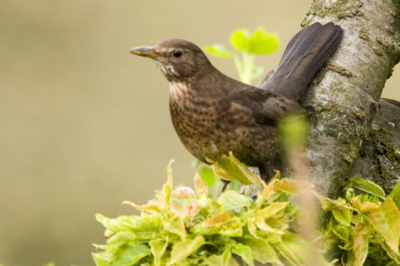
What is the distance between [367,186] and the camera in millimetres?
1815

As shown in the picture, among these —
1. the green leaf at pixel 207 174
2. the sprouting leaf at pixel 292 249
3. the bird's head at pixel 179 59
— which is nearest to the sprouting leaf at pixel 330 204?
the sprouting leaf at pixel 292 249

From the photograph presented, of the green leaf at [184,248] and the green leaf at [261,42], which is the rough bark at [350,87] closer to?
the green leaf at [261,42]

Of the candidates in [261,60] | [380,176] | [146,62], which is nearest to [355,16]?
[380,176]

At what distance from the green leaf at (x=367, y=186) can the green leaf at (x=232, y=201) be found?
1.42 ft

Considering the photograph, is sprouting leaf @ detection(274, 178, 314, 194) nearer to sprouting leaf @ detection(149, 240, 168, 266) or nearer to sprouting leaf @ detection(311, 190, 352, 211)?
sprouting leaf @ detection(311, 190, 352, 211)

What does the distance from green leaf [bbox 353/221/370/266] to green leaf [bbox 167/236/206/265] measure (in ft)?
1.39

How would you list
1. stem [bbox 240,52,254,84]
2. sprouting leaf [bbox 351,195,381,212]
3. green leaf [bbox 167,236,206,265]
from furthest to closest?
1. stem [bbox 240,52,254,84]
2. sprouting leaf [bbox 351,195,381,212]
3. green leaf [bbox 167,236,206,265]

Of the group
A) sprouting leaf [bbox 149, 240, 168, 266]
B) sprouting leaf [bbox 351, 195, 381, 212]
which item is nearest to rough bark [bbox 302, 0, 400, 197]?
sprouting leaf [bbox 351, 195, 381, 212]

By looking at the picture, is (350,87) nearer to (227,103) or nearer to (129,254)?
(227,103)

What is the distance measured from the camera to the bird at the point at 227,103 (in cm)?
209

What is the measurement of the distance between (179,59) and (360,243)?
0.96 metres

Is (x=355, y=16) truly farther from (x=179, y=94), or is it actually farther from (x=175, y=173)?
(x=175, y=173)

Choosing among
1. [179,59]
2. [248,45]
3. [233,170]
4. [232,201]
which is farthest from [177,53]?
[232,201]

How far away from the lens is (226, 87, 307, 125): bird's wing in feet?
7.14
